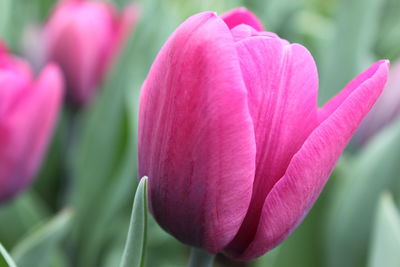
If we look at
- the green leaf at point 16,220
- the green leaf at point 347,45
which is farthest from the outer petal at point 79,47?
the green leaf at point 347,45

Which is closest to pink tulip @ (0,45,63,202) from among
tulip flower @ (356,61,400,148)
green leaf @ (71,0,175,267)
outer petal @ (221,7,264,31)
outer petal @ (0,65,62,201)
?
outer petal @ (0,65,62,201)

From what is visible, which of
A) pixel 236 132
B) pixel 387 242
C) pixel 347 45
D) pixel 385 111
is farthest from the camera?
pixel 347 45

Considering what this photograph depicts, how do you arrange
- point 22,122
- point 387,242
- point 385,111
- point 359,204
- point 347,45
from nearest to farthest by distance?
point 387,242 < point 22,122 < point 359,204 < point 385,111 < point 347,45

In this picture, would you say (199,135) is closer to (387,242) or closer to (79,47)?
(387,242)

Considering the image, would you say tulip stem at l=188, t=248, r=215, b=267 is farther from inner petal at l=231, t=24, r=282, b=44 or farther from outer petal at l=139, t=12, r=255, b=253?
inner petal at l=231, t=24, r=282, b=44

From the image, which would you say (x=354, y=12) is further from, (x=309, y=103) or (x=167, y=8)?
(x=309, y=103)

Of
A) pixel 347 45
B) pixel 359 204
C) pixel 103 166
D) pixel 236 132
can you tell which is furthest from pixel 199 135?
pixel 347 45

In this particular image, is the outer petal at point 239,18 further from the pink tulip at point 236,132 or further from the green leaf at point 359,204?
the green leaf at point 359,204

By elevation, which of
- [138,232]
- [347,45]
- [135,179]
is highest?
[138,232]
